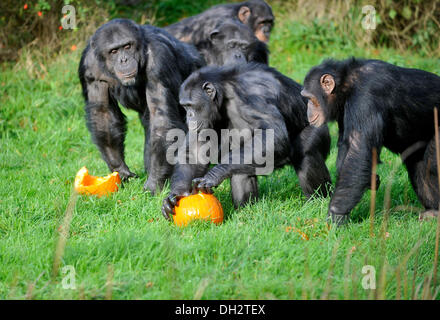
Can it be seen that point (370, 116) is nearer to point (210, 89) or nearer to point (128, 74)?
point (210, 89)

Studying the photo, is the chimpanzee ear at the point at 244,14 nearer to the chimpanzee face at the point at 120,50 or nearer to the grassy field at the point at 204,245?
the grassy field at the point at 204,245

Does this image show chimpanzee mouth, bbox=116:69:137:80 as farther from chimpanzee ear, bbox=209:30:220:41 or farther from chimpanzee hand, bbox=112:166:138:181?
chimpanzee ear, bbox=209:30:220:41

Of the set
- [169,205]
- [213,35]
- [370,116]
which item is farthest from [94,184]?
[213,35]

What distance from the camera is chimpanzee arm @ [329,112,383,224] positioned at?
5.02 metres

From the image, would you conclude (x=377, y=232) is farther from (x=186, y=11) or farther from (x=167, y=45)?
(x=186, y=11)

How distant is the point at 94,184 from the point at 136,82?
1214 mm

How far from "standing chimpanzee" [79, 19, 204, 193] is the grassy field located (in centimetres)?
65

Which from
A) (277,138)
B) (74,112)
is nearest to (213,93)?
(277,138)

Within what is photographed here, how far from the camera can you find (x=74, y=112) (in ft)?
31.7

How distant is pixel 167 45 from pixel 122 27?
546 mm

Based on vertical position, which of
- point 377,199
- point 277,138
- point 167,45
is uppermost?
point 167,45

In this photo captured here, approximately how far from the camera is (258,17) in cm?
945

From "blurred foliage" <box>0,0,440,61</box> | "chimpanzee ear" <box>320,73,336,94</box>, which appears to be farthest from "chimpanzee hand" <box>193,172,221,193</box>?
"blurred foliage" <box>0,0,440,61</box>

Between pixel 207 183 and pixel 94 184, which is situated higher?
pixel 207 183
